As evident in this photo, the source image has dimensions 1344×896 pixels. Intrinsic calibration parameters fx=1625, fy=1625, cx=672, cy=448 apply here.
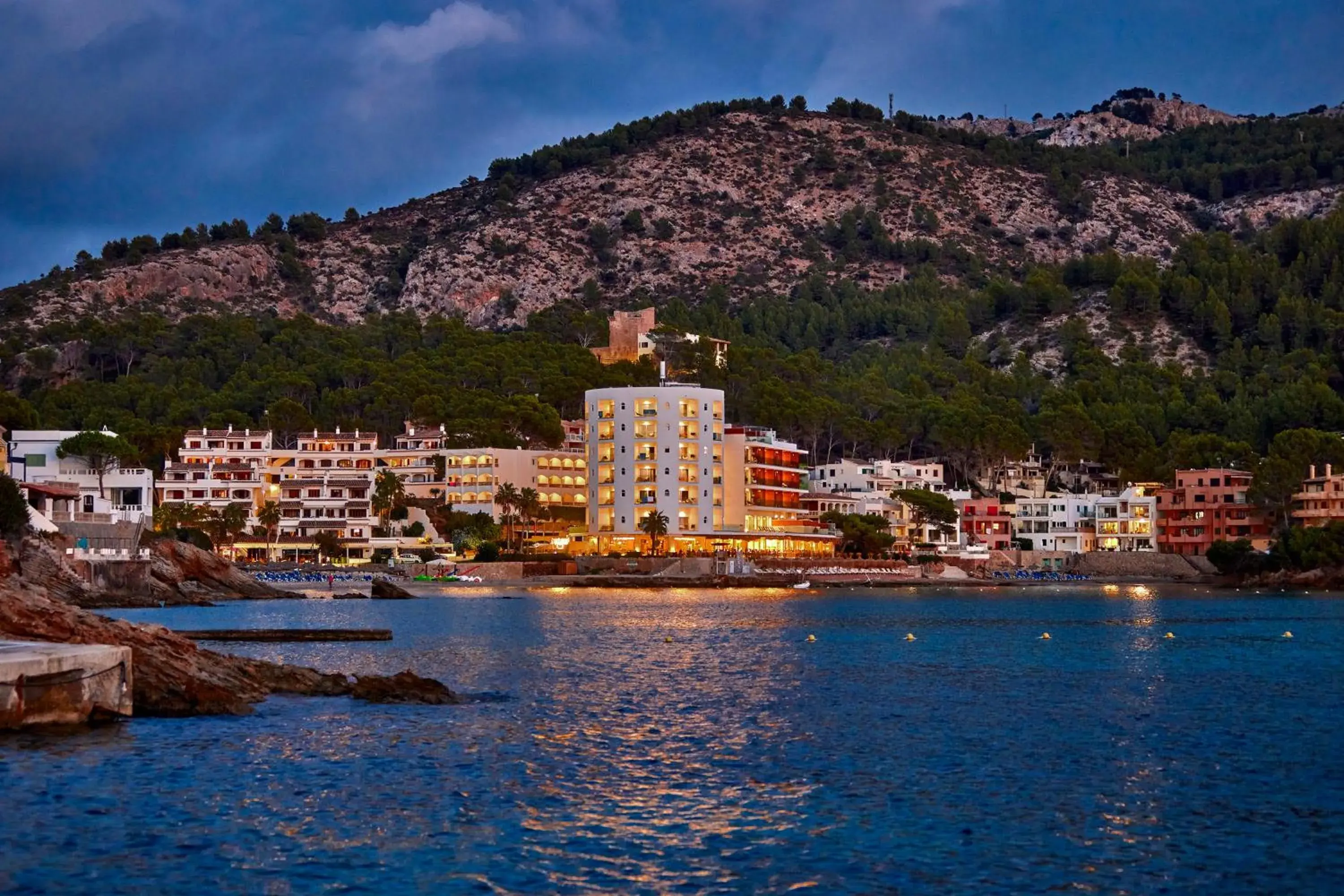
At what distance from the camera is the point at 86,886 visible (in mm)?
20703

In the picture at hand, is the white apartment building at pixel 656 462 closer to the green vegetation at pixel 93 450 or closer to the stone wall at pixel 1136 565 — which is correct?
the stone wall at pixel 1136 565

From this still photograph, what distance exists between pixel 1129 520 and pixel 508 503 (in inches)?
2683

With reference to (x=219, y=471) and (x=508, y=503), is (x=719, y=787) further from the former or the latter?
(x=219, y=471)

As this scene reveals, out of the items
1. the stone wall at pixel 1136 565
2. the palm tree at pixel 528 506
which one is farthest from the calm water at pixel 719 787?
the stone wall at pixel 1136 565

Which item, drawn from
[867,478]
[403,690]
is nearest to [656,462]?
[867,478]

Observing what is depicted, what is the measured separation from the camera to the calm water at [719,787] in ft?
72.0

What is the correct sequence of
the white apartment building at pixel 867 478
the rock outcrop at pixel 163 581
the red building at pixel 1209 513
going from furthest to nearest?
the white apartment building at pixel 867 478, the red building at pixel 1209 513, the rock outcrop at pixel 163 581

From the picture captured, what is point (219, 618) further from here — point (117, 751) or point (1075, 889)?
point (1075, 889)

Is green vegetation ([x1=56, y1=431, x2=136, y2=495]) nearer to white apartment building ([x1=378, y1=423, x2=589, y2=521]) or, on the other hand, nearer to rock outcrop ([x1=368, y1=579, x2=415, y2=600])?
rock outcrop ([x1=368, y1=579, x2=415, y2=600])

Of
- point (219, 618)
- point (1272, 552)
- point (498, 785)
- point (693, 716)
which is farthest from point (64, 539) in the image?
point (1272, 552)

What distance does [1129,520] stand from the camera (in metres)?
178

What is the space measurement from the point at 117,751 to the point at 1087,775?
59.7 feet

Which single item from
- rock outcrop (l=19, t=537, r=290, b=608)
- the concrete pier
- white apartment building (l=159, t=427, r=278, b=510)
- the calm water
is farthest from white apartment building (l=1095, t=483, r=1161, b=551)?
the concrete pier

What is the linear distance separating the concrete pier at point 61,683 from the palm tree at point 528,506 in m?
126
